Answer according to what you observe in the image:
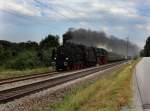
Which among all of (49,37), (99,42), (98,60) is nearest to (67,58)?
(98,60)

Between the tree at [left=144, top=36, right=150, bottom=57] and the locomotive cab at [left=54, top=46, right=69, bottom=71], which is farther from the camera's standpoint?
the tree at [left=144, top=36, right=150, bottom=57]

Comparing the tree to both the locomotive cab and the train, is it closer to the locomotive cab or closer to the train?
the train

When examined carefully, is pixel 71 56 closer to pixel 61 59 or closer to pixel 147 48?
pixel 61 59

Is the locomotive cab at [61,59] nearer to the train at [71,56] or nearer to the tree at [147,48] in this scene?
the train at [71,56]

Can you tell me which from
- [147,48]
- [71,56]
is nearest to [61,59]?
[71,56]

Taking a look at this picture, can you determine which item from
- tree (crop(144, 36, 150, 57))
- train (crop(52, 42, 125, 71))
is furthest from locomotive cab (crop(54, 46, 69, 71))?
tree (crop(144, 36, 150, 57))

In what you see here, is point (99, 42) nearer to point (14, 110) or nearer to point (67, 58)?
point (67, 58)

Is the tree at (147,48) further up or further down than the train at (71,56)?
further up

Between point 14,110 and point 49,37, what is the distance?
89.9 metres

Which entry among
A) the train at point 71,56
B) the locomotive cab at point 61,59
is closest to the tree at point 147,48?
the train at point 71,56

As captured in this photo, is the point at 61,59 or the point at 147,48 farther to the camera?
the point at 147,48

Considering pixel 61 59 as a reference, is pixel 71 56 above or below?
above

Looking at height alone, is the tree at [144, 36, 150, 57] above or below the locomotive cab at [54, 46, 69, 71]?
above

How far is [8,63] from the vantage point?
49.6 meters
